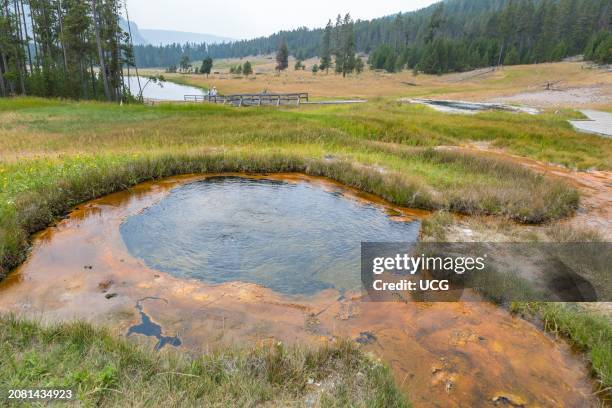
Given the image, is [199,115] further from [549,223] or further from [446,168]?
[549,223]

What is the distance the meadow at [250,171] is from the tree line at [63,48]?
859 centimetres

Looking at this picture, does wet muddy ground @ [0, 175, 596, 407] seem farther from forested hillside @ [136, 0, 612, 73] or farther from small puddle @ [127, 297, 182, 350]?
forested hillside @ [136, 0, 612, 73]

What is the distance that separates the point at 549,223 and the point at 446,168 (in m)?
4.66

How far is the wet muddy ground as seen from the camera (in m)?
3.97

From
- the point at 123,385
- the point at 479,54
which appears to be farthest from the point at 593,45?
the point at 123,385

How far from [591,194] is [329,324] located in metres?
10.2

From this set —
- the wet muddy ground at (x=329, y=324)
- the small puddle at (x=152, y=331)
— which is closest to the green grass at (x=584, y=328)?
the wet muddy ground at (x=329, y=324)

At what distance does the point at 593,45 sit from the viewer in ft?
231

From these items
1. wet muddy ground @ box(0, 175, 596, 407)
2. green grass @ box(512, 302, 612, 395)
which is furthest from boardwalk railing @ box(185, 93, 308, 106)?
green grass @ box(512, 302, 612, 395)

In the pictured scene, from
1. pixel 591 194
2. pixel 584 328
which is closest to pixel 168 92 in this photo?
pixel 591 194

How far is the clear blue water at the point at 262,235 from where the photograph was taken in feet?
20.2

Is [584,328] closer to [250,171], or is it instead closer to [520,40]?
[250,171]

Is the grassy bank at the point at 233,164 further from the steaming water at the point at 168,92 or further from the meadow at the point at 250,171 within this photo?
the steaming water at the point at 168,92

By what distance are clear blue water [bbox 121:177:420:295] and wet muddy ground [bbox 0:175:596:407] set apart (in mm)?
368
